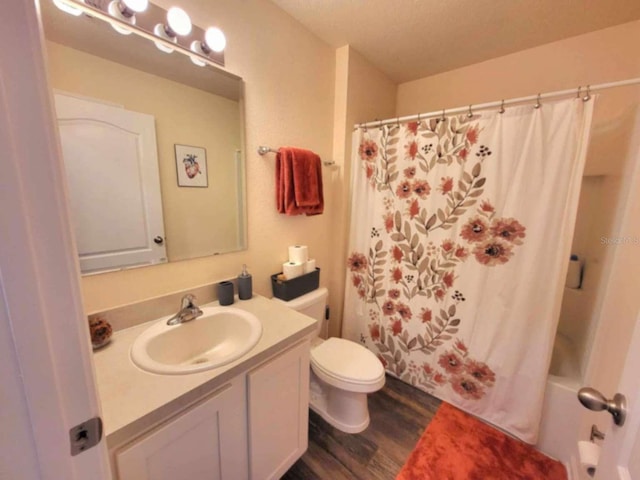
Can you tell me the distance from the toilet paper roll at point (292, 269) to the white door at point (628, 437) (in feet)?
4.33

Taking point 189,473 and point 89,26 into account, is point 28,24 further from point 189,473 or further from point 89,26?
point 189,473

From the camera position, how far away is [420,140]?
5.32ft

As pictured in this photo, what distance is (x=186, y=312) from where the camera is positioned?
3.72 ft

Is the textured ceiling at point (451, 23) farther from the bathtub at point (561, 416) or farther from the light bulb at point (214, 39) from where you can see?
the bathtub at point (561, 416)

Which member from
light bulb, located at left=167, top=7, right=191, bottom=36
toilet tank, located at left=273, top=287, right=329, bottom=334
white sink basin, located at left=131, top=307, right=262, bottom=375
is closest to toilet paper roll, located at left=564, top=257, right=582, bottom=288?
toilet tank, located at left=273, top=287, right=329, bottom=334

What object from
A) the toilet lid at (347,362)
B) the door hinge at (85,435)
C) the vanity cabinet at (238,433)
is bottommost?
the toilet lid at (347,362)

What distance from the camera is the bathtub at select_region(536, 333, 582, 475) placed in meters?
1.34

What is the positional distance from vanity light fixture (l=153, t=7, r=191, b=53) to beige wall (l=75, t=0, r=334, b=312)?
0.06 meters

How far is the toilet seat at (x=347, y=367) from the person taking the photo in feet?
4.62

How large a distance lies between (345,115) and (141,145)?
4.12 feet

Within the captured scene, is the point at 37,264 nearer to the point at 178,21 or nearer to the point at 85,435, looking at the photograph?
the point at 85,435

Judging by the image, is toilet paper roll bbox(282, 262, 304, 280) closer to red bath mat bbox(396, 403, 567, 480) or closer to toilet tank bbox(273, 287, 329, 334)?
toilet tank bbox(273, 287, 329, 334)

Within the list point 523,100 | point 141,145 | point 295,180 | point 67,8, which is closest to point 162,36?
point 67,8

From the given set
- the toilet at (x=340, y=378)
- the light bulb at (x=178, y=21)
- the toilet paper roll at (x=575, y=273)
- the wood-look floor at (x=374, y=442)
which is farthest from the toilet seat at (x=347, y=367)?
the light bulb at (x=178, y=21)
